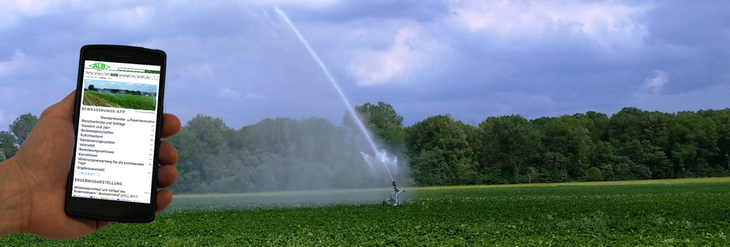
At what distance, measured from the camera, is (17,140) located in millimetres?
70188

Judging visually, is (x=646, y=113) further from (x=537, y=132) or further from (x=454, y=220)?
(x=454, y=220)

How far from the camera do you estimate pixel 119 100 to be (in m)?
3.97

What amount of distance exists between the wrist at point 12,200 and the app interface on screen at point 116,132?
0.35 meters

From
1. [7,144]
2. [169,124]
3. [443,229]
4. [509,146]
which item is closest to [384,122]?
[509,146]

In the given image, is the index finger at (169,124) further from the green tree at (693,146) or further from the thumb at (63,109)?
the green tree at (693,146)

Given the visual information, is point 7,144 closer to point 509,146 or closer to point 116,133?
point 509,146

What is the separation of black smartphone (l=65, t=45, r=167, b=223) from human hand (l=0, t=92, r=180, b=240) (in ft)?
0.35

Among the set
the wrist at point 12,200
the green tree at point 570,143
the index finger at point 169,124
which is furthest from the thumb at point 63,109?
the green tree at point 570,143

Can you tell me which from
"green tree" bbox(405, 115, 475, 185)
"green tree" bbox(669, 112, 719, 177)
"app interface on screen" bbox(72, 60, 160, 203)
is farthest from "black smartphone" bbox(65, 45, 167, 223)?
"green tree" bbox(669, 112, 719, 177)

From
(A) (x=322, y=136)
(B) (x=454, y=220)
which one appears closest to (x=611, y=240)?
(B) (x=454, y=220)

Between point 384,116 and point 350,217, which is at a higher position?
point 384,116

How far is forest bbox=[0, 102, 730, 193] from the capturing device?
2795 inches

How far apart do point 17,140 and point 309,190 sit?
38.5 meters

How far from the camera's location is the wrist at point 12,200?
3.72 m
